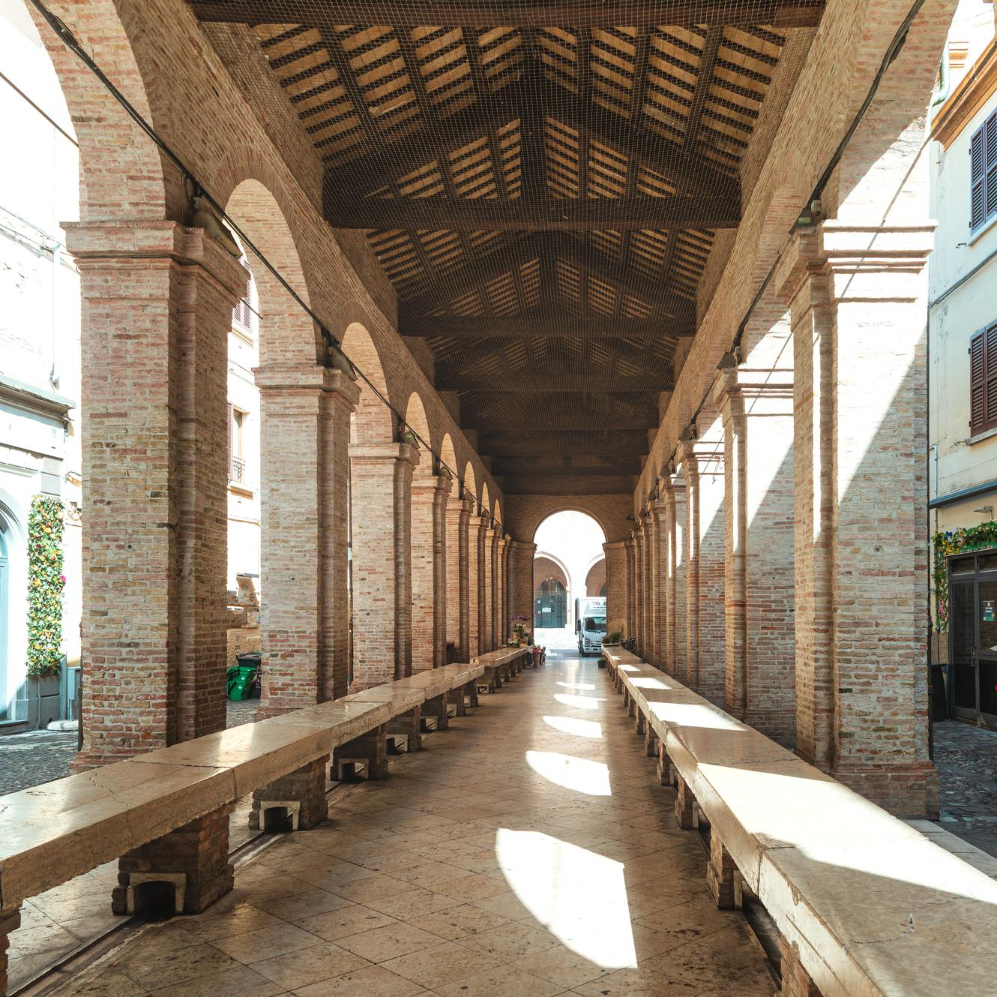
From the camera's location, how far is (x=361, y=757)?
857 cm

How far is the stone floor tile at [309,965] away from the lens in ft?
13.4

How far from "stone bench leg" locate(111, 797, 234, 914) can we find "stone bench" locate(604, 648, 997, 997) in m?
2.60

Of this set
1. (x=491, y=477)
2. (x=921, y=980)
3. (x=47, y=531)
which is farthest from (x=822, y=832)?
(x=491, y=477)

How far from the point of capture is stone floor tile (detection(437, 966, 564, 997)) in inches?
154

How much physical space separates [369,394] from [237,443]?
28.4 ft

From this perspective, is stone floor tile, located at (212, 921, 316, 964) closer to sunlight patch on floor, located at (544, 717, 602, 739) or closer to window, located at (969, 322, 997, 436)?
sunlight patch on floor, located at (544, 717, 602, 739)

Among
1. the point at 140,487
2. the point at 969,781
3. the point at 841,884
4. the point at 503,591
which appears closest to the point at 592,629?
the point at 503,591

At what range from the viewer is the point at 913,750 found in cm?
638

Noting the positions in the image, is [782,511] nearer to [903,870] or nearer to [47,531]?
[903,870]

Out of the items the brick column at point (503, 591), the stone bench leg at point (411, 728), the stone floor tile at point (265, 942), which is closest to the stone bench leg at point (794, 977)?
the stone floor tile at point (265, 942)

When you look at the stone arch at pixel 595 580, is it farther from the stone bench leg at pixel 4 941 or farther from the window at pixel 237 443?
the stone bench leg at pixel 4 941

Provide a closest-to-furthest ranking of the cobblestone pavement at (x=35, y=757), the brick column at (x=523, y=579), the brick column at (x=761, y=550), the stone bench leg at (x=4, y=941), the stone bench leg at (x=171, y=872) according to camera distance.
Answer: the stone bench leg at (x=4, y=941)
the stone bench leg at (x=171, y=872)
the cobblestone pavement at (x=35, y=757)
the brick column at (x=761, y=550)
the brick column at (x=523, y=579)

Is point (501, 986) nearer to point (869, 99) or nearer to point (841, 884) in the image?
point (841, 884)

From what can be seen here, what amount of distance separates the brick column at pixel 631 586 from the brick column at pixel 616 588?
2.51ft
